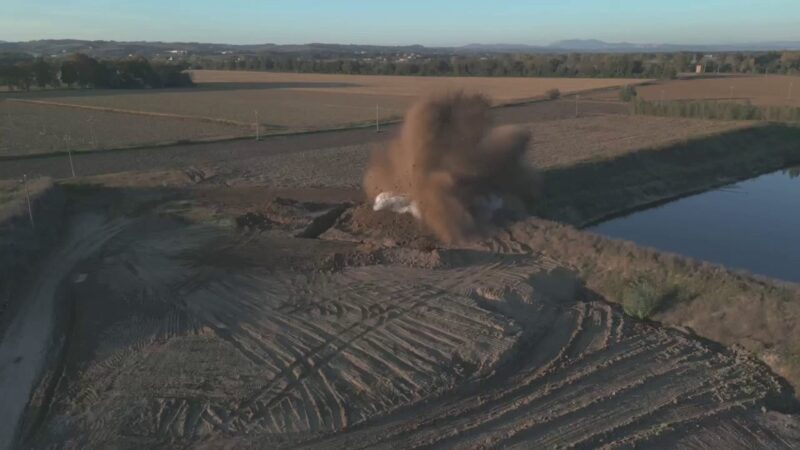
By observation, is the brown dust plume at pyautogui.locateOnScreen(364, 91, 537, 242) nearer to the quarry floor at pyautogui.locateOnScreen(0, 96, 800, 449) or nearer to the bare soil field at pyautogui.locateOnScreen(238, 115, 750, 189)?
the quarry floor at pyautogui.locateOnScreen(0, 96, 800, 449)

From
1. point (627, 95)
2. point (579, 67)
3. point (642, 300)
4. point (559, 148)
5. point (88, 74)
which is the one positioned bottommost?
point (642, 300)

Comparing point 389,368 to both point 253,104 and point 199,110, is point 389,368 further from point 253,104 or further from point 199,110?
point 253,104

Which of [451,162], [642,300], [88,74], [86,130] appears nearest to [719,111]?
[451,162]

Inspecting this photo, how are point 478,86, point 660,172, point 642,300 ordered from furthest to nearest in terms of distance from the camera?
point 478,86 → point 660,172 → point 642,300

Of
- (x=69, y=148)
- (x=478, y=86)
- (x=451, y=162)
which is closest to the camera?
(x=451, y=162)

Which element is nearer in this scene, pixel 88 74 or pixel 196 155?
pixel 196 155

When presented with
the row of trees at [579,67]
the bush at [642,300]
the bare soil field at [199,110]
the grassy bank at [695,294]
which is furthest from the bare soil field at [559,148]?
the row of trees at [579,67]
